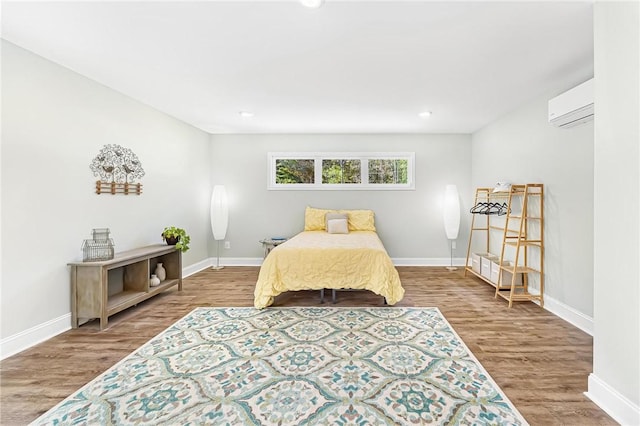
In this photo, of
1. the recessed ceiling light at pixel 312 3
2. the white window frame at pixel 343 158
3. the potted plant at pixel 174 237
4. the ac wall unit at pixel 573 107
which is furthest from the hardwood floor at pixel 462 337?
the recessed ceiling light at pixel 312 3

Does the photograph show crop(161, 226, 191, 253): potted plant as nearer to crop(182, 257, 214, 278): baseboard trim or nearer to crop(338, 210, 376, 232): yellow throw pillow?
crop(182, 257, 214, 278): baseboard trim

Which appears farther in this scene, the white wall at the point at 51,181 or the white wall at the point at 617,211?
the white wall at the point at 51,181

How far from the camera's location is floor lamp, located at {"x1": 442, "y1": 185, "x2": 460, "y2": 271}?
480 centimetres

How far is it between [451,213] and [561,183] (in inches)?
75.4

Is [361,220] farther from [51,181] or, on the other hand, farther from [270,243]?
[51,181]

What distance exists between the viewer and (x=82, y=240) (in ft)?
9.09

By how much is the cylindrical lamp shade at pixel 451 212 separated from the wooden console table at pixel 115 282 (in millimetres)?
4104

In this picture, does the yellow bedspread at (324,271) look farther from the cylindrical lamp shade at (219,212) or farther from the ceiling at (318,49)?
the cylindrical lamp shade at (219,212)

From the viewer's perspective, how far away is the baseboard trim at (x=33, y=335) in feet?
7.11

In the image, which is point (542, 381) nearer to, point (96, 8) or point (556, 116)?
point (556, 116)

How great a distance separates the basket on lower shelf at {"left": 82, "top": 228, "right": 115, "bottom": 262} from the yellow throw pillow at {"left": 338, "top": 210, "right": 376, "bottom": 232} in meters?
3.22

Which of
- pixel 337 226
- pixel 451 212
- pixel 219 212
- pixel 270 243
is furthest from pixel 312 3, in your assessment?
pixel 451 212

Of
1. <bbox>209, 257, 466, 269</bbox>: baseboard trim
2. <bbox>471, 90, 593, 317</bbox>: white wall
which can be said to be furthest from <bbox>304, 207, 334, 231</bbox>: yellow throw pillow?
<bbox>471, 90, 593, 317</bbox>: white wall

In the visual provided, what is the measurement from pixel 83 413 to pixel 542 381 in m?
2.71
